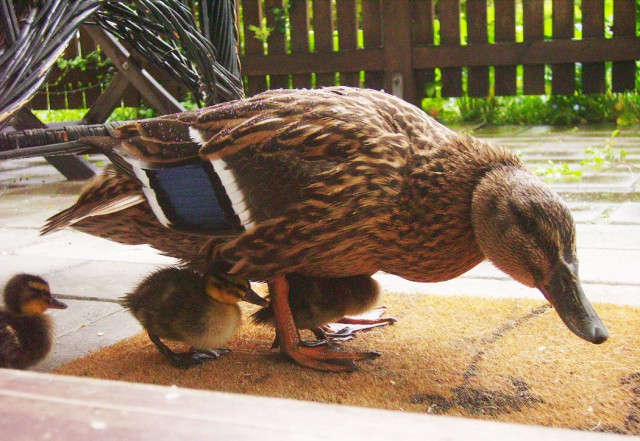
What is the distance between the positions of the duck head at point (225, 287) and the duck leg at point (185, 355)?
0.22m

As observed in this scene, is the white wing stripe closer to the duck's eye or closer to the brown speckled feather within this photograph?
the brown speckled feather

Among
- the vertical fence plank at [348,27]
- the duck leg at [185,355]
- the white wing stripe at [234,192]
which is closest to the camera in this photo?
the white wing stripe at [234,192]

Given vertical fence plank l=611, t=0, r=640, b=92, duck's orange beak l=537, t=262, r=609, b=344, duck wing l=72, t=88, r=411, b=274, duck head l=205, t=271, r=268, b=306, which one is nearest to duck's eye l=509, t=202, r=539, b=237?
duck's orange beak l=537, t=262, r=609, b=344

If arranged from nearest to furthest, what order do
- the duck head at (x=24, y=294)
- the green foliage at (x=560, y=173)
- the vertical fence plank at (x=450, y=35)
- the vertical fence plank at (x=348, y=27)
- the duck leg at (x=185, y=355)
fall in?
1. the duck leg at (x=185, y=355)
2. the duck head at (x=24, y=294)
3. the green foliage at (x=560, y=173)
4. the vertical fence plank at (x=450, y=35)
5. the vertical fence plank at (x=348, y=27)

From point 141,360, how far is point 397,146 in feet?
3.74

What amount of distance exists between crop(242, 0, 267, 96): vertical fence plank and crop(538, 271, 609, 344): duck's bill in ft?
23.2

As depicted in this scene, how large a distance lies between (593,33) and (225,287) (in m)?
6.78

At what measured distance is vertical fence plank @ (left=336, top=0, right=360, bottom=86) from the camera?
8.49 m

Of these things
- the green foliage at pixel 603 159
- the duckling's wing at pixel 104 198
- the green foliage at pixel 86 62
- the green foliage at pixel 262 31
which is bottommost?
the green foliage at pixel 603 159

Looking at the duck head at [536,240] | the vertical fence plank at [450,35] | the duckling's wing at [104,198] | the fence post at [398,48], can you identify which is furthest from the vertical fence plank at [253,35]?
the duck head at [536,240]

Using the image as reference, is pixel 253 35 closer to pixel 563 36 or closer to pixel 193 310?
pixel 563 36

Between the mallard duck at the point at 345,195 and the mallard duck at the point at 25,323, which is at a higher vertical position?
the mallard duck at the point at 345,195

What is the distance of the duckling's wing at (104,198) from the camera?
8.18 feet

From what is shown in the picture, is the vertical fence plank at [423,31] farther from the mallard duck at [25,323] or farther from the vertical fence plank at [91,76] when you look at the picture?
the mallard duck at [25,323]
